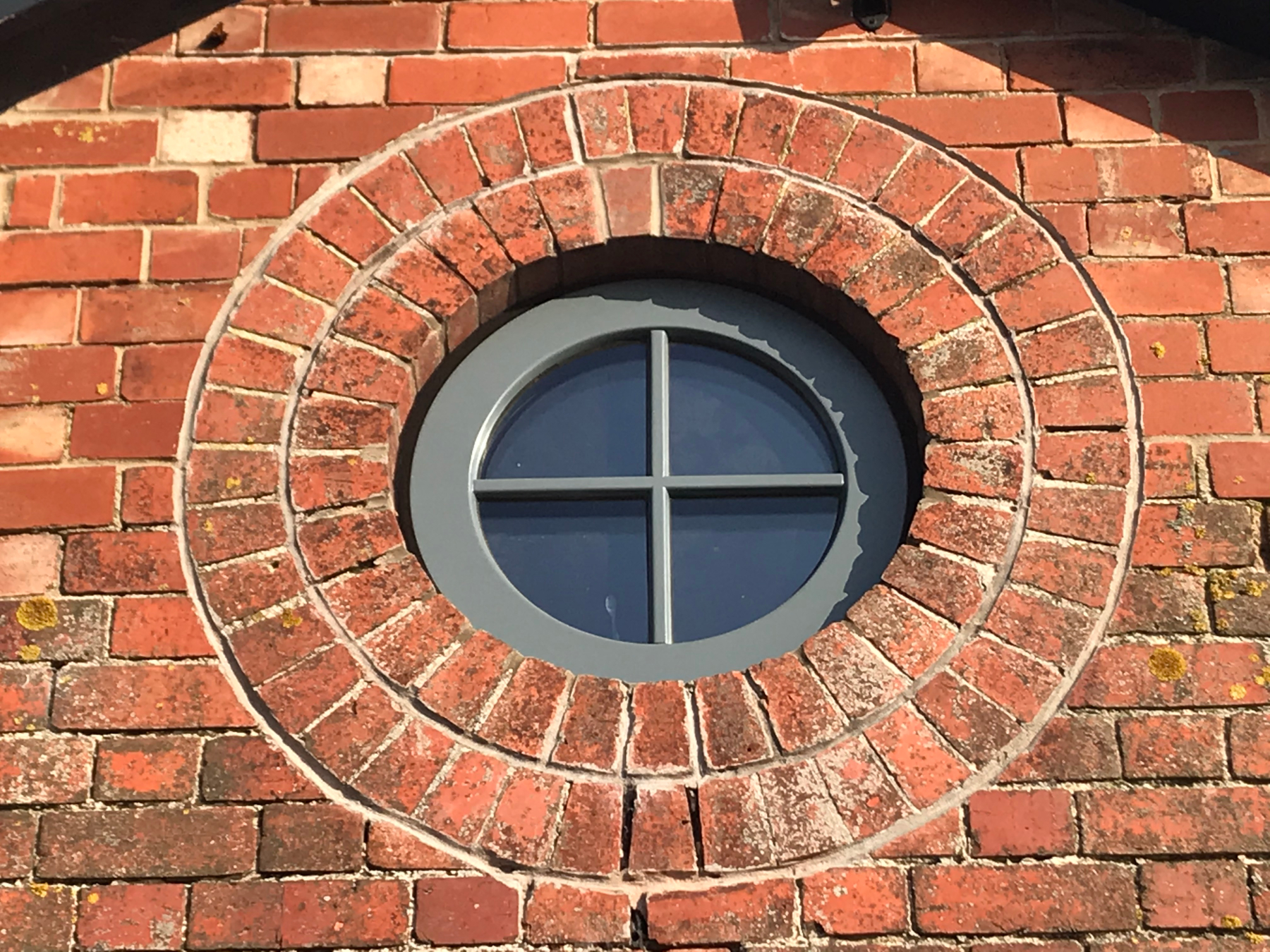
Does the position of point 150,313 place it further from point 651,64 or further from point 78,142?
point 651,64

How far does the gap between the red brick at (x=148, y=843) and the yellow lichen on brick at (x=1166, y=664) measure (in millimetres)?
1380

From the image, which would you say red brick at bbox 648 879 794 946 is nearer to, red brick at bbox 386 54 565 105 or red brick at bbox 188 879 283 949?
red brick at bbox 188 879 283 949

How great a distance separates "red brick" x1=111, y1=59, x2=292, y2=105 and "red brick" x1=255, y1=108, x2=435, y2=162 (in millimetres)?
48

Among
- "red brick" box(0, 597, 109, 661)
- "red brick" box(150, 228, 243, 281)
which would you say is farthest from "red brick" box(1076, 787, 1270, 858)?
"red brick" box(150, 228, 243, 281)

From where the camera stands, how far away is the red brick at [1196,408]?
2109mm

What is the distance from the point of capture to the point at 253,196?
2.29 meters

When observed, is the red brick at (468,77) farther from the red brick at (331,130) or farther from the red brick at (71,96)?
the red brick at (71,96)

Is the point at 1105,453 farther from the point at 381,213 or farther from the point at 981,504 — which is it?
the point at 381,213

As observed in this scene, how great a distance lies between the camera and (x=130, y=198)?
230 centimetres

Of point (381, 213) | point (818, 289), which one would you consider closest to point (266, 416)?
point (381, 213)

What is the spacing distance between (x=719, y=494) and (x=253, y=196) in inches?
38.7

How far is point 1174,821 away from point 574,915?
88cm

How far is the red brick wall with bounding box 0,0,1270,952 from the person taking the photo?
1.86 m

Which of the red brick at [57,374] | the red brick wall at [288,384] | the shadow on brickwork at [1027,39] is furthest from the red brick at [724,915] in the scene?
the shadow on brickwork at [1027,39]
